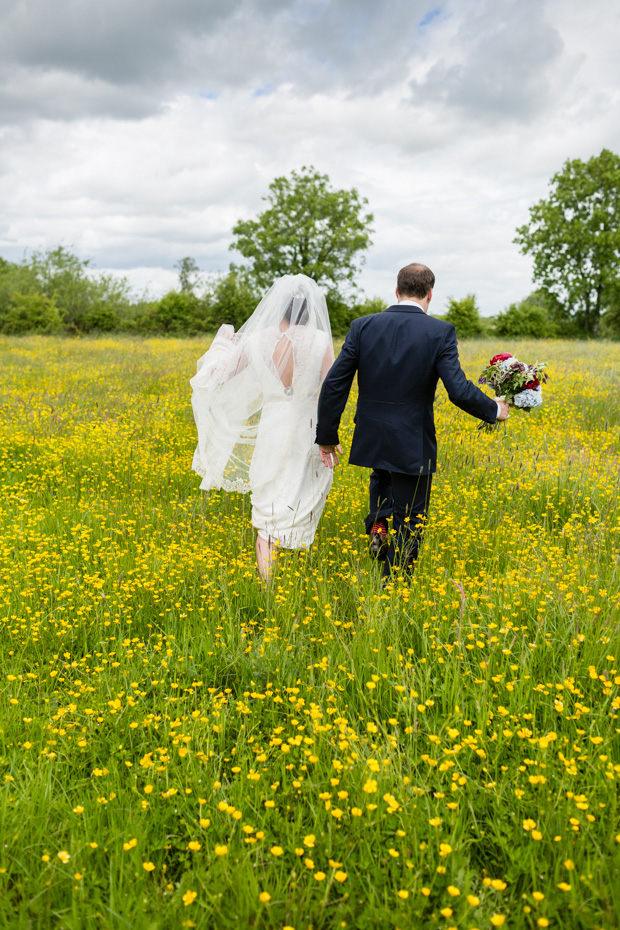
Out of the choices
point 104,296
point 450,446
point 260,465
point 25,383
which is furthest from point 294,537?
point 104,296

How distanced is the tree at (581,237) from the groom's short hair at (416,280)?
145 feet

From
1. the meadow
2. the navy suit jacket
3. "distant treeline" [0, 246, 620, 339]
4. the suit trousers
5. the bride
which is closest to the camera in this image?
the meadow

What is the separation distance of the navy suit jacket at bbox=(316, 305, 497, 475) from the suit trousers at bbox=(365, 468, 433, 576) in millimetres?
154

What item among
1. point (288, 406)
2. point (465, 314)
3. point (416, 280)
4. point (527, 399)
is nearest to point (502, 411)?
point (527, 399)

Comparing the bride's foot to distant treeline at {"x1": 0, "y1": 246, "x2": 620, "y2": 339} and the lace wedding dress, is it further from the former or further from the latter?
distant treeline at {"x1": 0, "y1": 246, "x2": 620, "y2": 339}

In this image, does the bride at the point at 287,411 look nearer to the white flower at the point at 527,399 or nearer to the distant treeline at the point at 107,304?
the white flower at the point at 527,399

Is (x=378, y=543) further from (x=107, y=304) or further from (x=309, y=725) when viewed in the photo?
(x=107, y=304)

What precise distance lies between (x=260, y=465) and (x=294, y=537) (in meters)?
0.65

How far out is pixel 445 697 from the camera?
2697 millimetres

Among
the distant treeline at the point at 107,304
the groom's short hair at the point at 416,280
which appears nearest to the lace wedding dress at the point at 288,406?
the groom's short hair at the point at 416,280

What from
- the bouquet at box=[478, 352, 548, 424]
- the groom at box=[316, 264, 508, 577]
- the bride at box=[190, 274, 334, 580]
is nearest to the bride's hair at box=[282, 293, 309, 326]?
the bride at box=[190, 274, 334, 580]

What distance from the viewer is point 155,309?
39938mm

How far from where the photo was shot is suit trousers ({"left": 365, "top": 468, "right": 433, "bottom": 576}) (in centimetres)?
427

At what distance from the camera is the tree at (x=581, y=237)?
42000 millimetres
